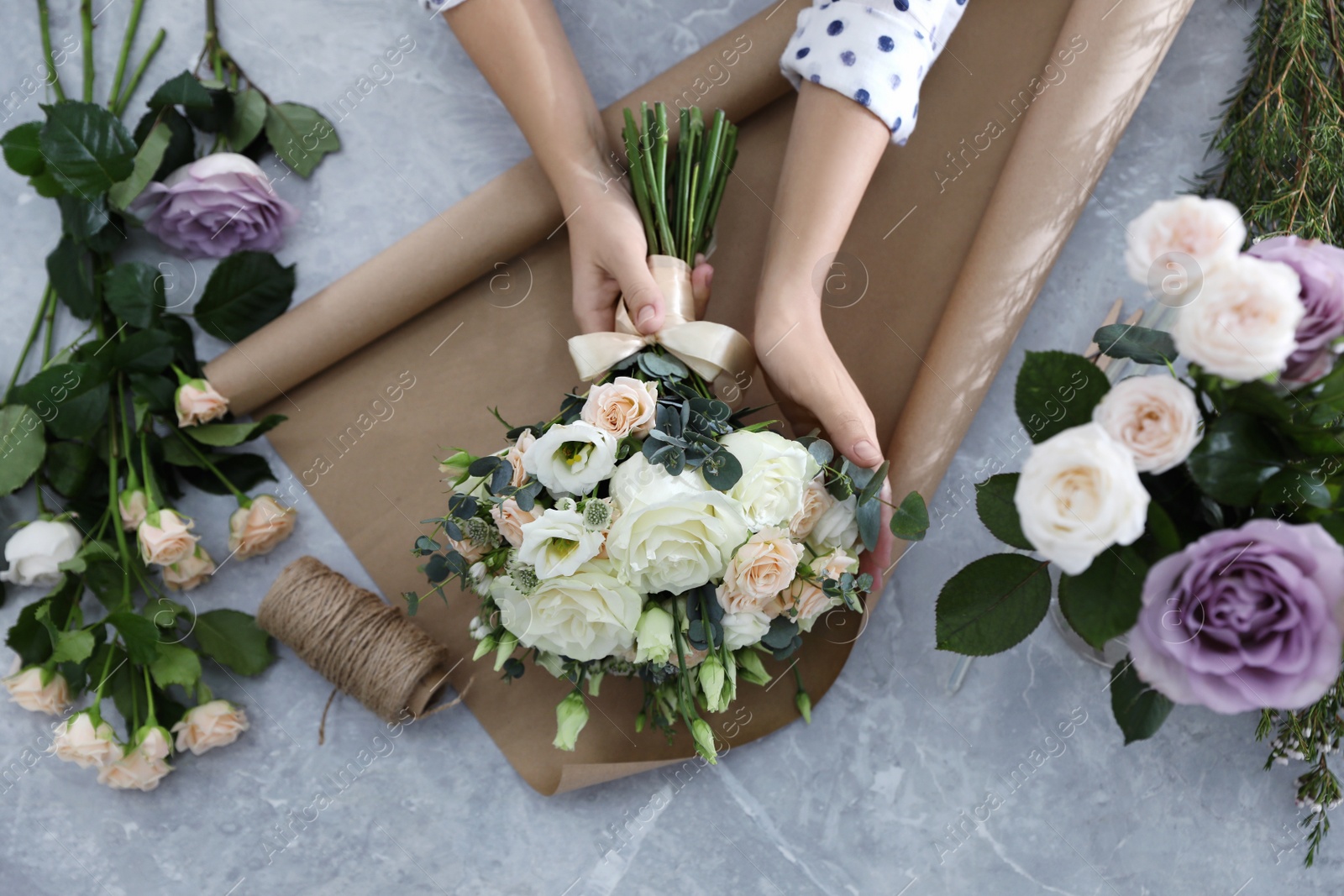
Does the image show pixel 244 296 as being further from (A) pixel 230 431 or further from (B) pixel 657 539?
(B) pixel 657 539

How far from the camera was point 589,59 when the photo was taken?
0.80 meters

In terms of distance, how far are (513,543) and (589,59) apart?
1.66ft

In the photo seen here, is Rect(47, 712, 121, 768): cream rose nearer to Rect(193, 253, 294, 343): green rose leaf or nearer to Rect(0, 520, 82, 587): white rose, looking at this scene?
Rect(0, 520, 82, 587): white rose

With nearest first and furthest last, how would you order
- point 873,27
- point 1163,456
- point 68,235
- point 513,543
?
point 1163,456 → point 513,543 → point 873,27 → point 68,235

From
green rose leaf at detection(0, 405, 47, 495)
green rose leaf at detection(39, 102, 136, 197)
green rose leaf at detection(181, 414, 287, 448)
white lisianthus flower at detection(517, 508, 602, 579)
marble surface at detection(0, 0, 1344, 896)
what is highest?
Result: green rose leaf at detection(39, 102, 136, 197)

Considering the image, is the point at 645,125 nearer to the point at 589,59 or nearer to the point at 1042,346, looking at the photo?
the point at 589,59

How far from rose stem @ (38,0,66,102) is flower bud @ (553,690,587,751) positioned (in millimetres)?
727

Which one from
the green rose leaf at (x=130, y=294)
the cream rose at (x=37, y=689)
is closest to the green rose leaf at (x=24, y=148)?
the green rose leaf at (x=130, y=294)

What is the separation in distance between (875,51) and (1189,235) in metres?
0.39

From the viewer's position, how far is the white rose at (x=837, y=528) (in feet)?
1.86

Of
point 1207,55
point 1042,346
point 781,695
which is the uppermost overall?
point 1207,55

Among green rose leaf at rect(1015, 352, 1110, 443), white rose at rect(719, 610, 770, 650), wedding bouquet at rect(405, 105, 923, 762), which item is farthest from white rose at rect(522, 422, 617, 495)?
green rose leaf at rect(1015, 352, 1110, 443)

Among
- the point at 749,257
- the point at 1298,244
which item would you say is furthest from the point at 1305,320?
the point at 749,257

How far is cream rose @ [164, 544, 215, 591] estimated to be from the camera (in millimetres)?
739
